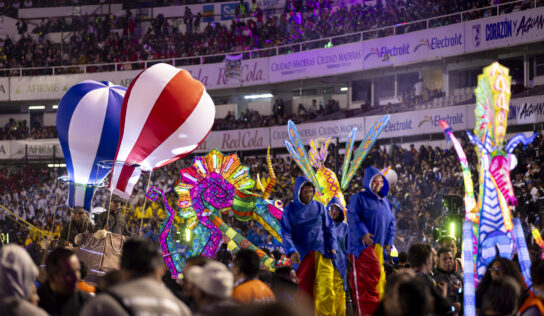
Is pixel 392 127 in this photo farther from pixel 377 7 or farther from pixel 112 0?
pixel 112 0

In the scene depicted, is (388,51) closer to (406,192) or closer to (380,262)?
(406,192)

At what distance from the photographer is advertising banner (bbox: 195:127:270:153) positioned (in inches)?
1171

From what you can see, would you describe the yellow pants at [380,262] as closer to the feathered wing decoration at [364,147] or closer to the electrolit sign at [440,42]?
the feathered wing decoration at [364,147]

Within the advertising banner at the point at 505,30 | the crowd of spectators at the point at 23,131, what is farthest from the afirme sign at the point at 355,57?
the crowd of spectators at the point at 23,131

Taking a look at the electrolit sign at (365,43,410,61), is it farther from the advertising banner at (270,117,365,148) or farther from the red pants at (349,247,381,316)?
the red pants at (349,247,381,316)

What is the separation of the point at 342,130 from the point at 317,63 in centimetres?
280

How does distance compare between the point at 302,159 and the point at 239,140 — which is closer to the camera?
the point at 302,159

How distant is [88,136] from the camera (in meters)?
13.0

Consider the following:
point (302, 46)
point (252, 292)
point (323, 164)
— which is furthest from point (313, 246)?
point (302, 46)

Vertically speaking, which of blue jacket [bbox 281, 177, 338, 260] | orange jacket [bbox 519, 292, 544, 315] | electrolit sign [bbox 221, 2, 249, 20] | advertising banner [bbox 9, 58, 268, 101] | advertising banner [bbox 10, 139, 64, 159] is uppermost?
electrolit sign [bbox 221, 2, 249, 20]

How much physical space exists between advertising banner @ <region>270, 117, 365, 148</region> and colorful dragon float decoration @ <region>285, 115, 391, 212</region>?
14077mm

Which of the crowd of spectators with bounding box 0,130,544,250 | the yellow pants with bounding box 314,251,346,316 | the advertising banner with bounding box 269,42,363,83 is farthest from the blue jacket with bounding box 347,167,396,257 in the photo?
the advertising banner with bounding box 269,42,363,83

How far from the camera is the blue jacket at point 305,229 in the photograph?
9.31 meters

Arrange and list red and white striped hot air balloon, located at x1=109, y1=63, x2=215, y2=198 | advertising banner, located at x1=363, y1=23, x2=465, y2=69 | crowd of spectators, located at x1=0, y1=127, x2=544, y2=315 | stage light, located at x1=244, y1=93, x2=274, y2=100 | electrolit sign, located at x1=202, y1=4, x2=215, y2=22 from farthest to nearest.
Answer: electrolit sign, located at x1=202, y1=4, x2=215, y2=22 → stage light, located at x1=244, y1=93, x2=274, y2=100 → advertising banner, located at x1=363, y1=23, x2=465, y2=69 → red and white striped hot air balloon, located at x1=109, y1=63, x2=215, y2=198 → crowd of spectators, located at x1=0, y1=127, x2=544, y2=315
